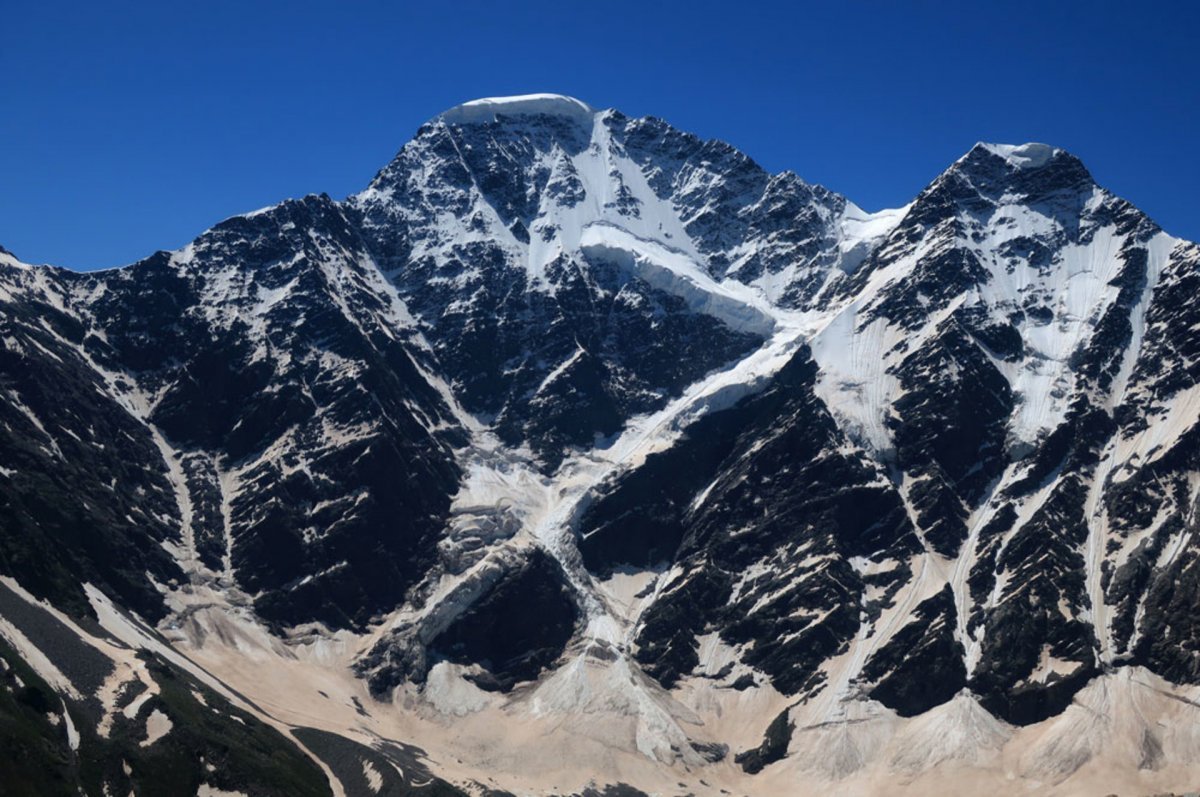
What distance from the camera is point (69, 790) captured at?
196375mm

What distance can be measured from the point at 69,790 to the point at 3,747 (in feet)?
38.5

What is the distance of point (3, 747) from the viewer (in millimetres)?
191250
